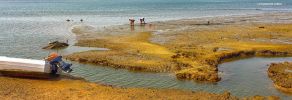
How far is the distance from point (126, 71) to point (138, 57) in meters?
4.54

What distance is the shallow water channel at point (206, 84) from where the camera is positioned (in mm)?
26767

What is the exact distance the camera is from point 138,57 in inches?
1417

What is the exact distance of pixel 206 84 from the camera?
2780cm

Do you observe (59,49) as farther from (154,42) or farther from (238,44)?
(238,44)

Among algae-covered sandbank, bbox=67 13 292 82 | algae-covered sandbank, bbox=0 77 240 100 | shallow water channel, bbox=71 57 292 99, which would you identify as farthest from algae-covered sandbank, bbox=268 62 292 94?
algae-covered sandbank, bbox=0 77 240 100

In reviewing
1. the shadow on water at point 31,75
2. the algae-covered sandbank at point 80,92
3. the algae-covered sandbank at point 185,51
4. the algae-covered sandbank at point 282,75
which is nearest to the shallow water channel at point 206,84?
the algae-covered sandbank at point 282,75

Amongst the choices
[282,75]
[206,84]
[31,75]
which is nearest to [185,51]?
[282,75]

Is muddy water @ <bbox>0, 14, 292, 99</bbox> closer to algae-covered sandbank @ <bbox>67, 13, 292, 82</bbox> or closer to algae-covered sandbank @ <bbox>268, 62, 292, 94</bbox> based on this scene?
algae-covered sandbank @ <bbox>268, 62, 292, 94</bbox>

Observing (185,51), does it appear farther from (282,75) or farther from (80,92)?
(80,92)

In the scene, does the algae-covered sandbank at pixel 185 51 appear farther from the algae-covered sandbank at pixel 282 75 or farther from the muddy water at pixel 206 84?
the algae-covered sandbank at pixel 282 75

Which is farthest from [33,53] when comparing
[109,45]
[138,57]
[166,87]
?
[166,87]

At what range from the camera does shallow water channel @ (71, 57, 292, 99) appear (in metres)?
26.8

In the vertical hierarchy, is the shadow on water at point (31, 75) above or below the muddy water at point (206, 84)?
above

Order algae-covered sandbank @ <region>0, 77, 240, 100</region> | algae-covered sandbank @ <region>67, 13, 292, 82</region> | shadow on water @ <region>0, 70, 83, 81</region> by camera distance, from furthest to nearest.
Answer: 1. algae-covered sandbank @ <region>67, 13, 292, 82</region>
2. shadow on water @ <region>0, 70, 83, 81</region>
3. algae-covered sandbank @ <region>0, 77, 240, 100</region>
